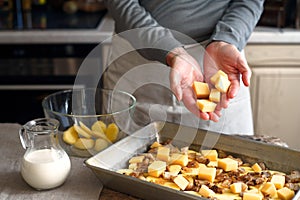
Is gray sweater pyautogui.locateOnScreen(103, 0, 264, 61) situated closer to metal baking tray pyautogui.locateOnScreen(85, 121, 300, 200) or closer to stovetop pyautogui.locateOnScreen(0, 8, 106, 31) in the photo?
metal baking tray pyautogui.locateOnScreen(85, 121, 300, 200)

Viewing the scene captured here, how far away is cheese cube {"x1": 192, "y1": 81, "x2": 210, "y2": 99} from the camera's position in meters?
1.26

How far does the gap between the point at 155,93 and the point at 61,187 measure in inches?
21.3

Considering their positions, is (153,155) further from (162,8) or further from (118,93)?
(162,8)

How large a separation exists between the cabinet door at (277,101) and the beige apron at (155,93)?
625mm

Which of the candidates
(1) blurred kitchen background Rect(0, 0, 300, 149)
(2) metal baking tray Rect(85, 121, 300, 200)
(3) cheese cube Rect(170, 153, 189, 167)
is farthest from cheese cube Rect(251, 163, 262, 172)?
(1) blurred kitchen background Rect(0, 0, 300, 149)

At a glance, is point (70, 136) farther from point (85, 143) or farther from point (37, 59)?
point (37, 59)

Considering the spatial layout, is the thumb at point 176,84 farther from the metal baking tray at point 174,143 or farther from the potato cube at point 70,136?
the potato cube at point 70,136

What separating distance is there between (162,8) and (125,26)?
133 mm

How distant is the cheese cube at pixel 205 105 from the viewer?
1.23m

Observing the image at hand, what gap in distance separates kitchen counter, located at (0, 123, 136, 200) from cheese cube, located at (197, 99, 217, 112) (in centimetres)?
28

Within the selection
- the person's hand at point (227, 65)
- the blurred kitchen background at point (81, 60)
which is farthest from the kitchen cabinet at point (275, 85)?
the person's hand at point (227, 65)

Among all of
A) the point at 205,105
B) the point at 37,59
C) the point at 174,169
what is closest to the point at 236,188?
the point at 174,169

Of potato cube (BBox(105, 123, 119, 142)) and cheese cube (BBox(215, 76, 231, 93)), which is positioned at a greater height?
cheese cube (BBox(215, 76, 231, 93))

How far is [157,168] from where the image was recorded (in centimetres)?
112
